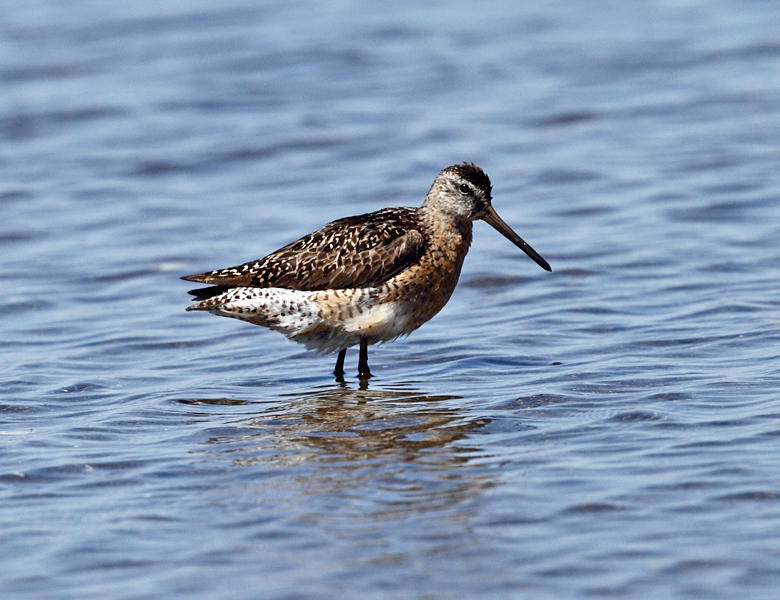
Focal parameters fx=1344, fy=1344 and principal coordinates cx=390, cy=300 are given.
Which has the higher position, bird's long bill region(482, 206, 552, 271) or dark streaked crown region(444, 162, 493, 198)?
dark streaked crown region(444, 162, 493, 198)

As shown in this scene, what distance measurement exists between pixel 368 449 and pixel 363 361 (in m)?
1.65

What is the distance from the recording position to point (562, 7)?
19.0m

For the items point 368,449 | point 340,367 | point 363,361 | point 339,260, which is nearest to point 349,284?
point 339,260

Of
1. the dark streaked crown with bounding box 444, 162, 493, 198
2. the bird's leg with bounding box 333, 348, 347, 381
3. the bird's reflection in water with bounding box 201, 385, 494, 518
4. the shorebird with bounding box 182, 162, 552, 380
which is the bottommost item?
the bird's leg with bounding box 333, 348, 347, 381

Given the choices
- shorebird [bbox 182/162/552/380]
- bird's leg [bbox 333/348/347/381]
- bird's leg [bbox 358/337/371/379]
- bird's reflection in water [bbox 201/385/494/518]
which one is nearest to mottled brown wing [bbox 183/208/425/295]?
shorebird [bbox 182/162/552/380]

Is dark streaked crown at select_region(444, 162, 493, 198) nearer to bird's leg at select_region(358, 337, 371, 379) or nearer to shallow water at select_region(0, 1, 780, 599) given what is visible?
shallow water at select_region(0, 1, 780, 599)

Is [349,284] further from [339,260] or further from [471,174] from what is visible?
[471,174]

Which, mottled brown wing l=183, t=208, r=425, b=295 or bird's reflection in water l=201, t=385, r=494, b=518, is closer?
bird's reflection in water l=201, t=385, r=494, b=518

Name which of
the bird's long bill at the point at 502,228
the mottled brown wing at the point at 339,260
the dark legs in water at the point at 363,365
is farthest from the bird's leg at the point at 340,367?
the bird's long bill at the point at 502,228

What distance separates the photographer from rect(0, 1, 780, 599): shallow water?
4965 mm

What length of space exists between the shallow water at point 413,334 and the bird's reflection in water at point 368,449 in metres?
0.02

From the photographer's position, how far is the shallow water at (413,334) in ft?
16.3

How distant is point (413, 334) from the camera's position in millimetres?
8852

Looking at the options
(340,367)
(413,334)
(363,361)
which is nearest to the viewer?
(363,361)
